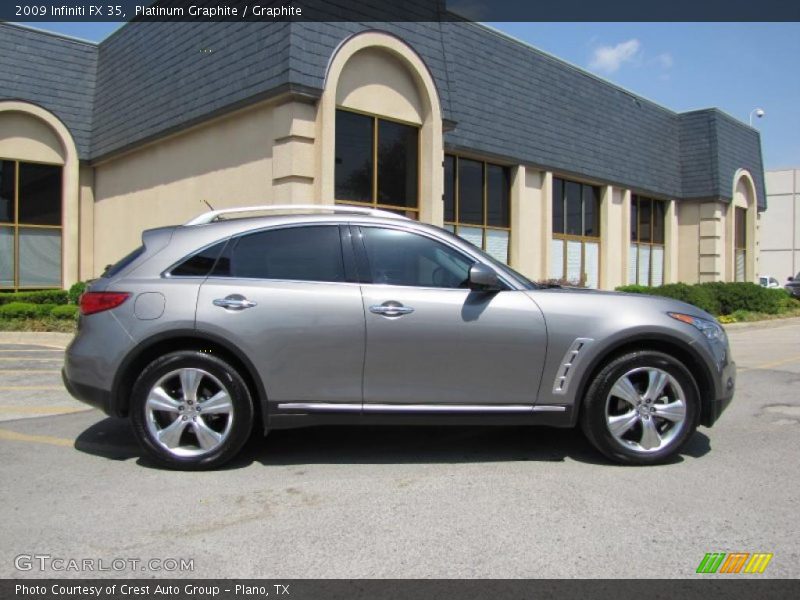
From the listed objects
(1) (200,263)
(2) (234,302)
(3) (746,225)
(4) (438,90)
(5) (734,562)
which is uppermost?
(4) (438,90)

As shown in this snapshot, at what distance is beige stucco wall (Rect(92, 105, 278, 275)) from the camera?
38.4 feet

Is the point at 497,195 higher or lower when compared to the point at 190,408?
higher

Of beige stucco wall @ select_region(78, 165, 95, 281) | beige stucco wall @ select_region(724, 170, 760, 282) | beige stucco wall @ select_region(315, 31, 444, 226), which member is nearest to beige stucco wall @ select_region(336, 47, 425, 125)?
beige stucco wall @ select_region(315, 31, 444, 226)

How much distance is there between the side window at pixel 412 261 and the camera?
15.7 feet

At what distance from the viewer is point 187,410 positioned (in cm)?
462

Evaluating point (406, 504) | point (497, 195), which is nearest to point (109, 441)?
point (406, 504)

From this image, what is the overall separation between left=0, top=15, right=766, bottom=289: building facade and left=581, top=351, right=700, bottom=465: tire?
6.94 meters

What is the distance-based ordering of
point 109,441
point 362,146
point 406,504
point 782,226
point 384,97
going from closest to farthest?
point 406,504, point 109,441, point 362,146, point 384,97, point 782,226

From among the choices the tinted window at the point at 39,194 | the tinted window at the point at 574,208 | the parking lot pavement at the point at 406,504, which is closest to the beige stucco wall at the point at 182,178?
the tinted window at the point at 39,194

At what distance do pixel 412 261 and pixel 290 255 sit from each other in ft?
2.88

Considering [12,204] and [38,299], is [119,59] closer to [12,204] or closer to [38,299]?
[12,204]

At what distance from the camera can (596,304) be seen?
4773 mm

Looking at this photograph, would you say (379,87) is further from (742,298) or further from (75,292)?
(742,298)
